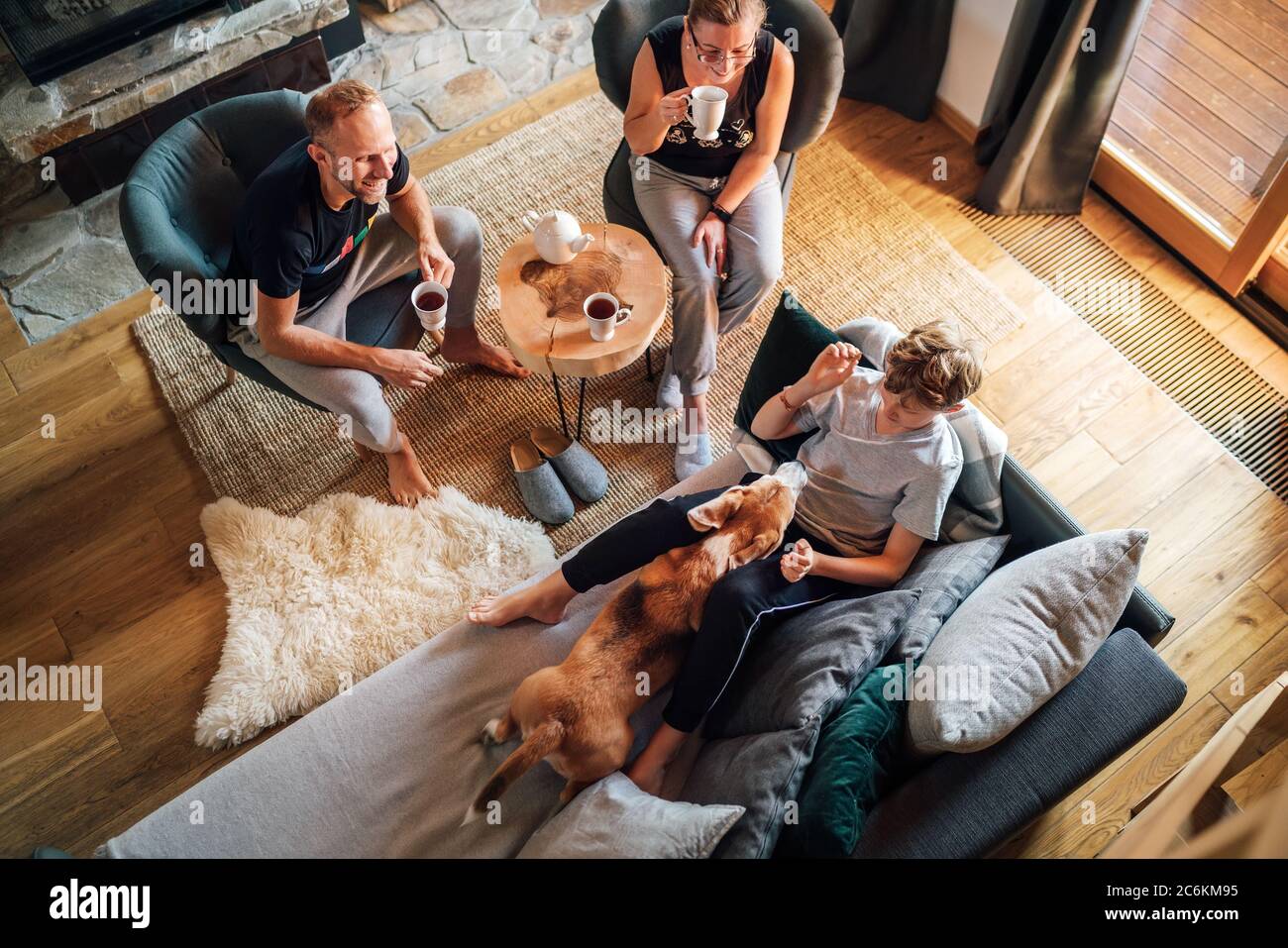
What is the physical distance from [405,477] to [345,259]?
61cm

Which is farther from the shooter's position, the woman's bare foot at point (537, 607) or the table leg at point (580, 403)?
the table leg at point (580, 403)

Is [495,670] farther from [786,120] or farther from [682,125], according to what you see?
[786,120]

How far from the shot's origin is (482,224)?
10.3ft

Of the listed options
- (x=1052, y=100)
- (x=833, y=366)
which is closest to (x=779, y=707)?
(x=833, y=366)

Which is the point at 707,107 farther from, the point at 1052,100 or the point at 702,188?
the point at 1052,100

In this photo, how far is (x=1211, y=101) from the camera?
9.31 feet

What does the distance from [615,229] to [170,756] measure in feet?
5.72

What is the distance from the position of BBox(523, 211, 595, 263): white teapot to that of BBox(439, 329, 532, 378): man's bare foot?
0.49m

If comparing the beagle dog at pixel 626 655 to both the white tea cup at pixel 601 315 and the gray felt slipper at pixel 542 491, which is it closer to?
the white tea cup at pixel 601 315

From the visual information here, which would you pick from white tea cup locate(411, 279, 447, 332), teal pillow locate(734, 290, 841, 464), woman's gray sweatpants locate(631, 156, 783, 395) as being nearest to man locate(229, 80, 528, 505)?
white tea cup locate(411, 279, 447, 332)

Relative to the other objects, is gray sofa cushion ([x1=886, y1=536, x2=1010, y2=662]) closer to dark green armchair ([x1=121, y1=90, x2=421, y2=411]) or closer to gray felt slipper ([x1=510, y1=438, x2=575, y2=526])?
gray felt slipper ([x1=510, y1=438, x2=575, y2=526])

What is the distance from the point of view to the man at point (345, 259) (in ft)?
6.79

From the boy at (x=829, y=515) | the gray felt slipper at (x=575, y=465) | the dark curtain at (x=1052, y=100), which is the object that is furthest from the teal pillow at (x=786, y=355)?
the dark curtain at (x=1052, y=100)

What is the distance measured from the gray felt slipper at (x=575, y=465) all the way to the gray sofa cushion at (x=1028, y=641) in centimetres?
116
